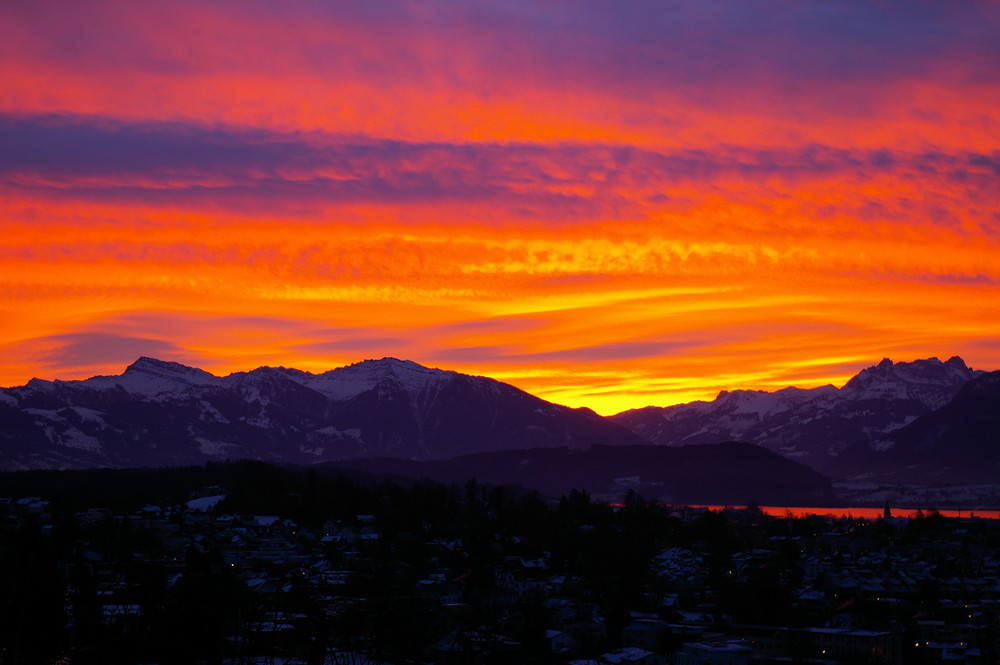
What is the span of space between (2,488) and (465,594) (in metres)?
58.0

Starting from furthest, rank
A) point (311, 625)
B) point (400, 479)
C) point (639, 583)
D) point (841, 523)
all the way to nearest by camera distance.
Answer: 1. point (400, 479)
2. point (841, 523)
3. point (639, 583)
4. point (311, 625)

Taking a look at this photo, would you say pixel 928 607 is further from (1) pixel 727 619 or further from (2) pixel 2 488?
(2) pixel 2 488

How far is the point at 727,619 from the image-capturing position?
61.7 m

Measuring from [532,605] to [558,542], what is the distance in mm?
26924

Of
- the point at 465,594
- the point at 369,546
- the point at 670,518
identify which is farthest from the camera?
the point at 670,518

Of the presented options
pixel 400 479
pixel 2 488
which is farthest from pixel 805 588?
pixel 400 479

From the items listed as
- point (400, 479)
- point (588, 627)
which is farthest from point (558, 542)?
point (400, 479)

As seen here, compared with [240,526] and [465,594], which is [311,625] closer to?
[465,594]

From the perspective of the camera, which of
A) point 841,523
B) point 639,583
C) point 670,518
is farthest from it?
point 841,523

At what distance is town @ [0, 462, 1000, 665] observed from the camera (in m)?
32.7

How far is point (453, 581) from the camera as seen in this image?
70.0 meters

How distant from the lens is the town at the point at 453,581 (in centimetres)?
3272

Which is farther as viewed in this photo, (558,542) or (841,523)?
(841,523)

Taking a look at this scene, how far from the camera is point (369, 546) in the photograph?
81000mm
